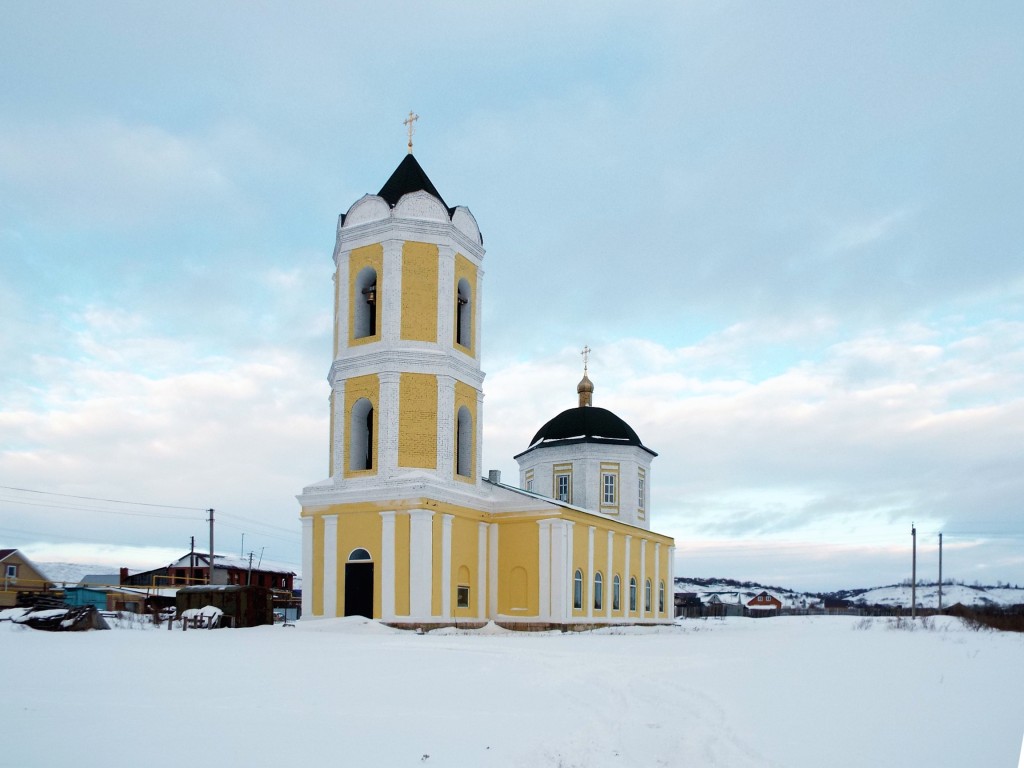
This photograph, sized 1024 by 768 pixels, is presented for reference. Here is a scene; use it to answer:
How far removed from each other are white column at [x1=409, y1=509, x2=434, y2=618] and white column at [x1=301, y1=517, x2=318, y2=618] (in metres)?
3.43

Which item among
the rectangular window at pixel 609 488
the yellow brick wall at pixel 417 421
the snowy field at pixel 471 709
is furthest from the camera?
the rectangular window at pixel 609 488

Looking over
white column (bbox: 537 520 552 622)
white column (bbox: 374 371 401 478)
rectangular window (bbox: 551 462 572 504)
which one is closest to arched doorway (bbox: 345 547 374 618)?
white column (bbox: 374 371 401 478)

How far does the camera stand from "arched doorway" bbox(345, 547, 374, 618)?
82.7 ft

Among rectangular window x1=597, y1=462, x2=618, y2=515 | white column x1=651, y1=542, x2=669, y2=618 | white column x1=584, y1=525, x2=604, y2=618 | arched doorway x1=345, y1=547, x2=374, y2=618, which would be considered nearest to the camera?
arched doorway x1=345, y1=547, x2=374, y2=618

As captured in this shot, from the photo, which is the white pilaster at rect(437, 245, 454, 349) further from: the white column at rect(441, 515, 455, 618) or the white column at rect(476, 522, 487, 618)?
the white column at rect(476, 522, 487, 618)

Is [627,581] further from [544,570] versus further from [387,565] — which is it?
[387,565]

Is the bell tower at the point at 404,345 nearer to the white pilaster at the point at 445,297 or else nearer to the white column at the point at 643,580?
the white pilaster at the point at 445,297

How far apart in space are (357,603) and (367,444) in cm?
464

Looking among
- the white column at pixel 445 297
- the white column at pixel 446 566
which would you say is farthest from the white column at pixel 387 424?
the white column at pixel 446 566

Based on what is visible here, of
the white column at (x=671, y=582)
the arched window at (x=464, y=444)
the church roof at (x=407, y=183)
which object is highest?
the church roof at (x=407, y=183)

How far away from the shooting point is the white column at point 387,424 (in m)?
25.6

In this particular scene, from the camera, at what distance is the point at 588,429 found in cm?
4031

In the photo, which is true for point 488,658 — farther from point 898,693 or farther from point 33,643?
point 33,643

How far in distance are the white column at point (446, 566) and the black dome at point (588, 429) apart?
594 inches
